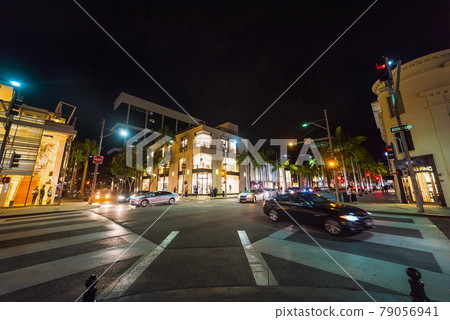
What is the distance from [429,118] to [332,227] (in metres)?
15.3

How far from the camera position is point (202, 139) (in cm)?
3647

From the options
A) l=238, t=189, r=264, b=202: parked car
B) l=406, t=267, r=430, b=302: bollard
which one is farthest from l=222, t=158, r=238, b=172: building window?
l=406, t=267, r=430, b=302: bollard

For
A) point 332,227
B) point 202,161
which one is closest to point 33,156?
point 202,161

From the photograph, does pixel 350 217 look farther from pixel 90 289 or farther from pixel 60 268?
pixel 60 268

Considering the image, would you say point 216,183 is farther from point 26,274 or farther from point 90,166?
point 90,166

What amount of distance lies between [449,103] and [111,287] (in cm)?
2238

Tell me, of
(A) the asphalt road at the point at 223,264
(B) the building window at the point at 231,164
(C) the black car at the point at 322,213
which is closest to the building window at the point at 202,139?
(B) the building window at the point at 231,164

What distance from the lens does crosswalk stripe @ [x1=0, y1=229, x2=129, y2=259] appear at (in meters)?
4.73

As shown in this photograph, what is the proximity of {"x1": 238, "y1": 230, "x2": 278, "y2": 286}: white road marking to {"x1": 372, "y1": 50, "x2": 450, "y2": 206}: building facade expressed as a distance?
13.2 metres

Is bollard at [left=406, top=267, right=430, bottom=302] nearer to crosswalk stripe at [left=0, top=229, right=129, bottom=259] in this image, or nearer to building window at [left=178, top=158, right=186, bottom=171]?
crosswalk stripe at [left=0, top=229, right=129, bottom=259]

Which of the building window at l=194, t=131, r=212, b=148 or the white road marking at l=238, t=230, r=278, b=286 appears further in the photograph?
the building window at l=194, t=131, r=212, b=148

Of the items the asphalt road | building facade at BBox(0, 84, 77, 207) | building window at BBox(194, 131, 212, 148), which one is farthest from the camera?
building window at BBox(194, 131, 212, 148)

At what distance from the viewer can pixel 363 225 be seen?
5984mm
